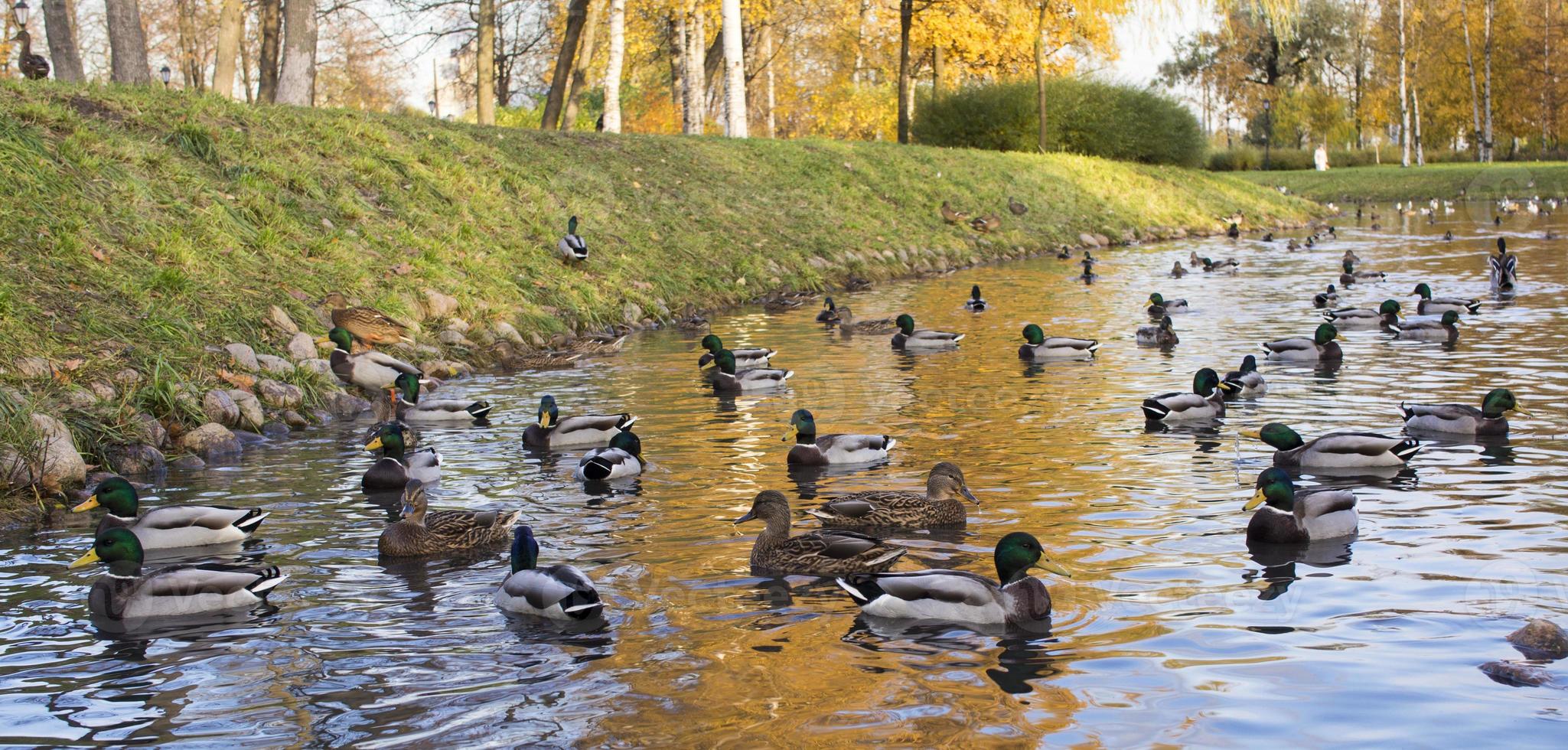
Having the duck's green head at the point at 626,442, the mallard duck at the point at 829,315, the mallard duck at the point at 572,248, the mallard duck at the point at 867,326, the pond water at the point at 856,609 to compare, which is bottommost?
the pond water at the point at 856,609

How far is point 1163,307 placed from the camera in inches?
796

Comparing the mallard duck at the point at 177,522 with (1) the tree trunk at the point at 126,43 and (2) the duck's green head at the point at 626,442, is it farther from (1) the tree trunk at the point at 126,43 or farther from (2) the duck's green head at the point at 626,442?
(1) the tree trunk at the point at 126,43

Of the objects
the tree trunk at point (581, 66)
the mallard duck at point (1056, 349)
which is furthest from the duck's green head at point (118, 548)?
the tree trunk at point (581, 66)

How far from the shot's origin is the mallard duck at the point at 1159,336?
56.2 feet

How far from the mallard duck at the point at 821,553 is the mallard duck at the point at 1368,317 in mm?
11899

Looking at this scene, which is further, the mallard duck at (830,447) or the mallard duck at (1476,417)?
the mallard duck at (1476,417)

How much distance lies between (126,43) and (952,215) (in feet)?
59.8

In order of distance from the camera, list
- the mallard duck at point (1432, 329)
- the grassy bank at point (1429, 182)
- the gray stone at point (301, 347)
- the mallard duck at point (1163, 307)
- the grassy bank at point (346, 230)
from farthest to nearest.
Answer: the grassy bank at point (1429, 182) → the mallard duck at point (1163, 307) → the mallard duck at point (1432, 329) → the gray stone at point (301, 347) → the grassy bank at point (346, 230)

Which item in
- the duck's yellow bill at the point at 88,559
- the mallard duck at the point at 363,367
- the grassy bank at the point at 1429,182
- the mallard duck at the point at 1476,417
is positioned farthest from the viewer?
the grassy bank at the point at 1429,182

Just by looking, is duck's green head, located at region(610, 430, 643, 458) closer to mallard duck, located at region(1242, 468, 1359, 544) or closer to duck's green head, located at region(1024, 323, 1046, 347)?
mallard duck, located at region(1242, 468, 1359, 544)

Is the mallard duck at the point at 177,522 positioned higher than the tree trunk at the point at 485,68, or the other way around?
the tree trunk at the point at 485,68

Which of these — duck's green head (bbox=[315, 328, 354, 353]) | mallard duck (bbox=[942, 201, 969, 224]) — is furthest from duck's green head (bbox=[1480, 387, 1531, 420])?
mallard duck (bbox=[942, 201, 969, 224])

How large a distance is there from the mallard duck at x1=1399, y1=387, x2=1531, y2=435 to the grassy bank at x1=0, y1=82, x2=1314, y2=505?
9761 mm

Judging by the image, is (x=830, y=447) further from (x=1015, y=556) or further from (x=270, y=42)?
(x=270, y=42)
